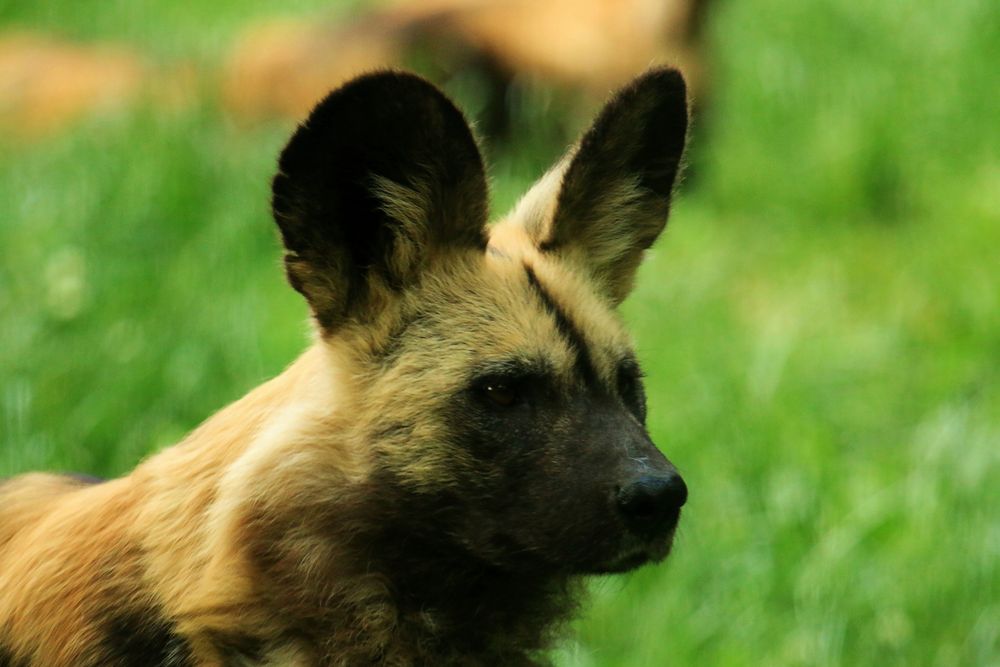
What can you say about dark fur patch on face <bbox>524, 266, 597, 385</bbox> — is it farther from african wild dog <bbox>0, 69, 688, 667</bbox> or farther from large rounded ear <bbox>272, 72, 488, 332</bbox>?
large rounded ear <bbox>272, 72, 488, 332</bbox>

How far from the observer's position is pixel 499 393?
2816 mm

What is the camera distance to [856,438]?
5016 millimetres

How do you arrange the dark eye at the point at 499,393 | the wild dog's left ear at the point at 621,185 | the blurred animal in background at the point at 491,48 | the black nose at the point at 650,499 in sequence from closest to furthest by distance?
the black nose at the point at 650,499 → the dark eye at the point at 499,393 → the wild dog's left ear at the point at 621,185 → the blurred animal in background at the point at 491,48

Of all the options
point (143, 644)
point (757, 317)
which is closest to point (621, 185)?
point (143, 644)

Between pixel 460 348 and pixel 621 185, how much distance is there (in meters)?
0.62

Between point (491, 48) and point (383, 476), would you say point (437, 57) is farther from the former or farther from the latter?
point (383, 476)

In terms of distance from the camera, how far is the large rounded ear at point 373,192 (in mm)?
2771

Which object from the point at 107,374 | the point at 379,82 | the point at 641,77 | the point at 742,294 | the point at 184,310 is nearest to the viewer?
the point at 379,82

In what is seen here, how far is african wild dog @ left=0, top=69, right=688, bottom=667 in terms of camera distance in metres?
2.75

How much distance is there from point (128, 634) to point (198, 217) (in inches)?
113

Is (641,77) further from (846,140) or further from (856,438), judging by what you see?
(846,140)

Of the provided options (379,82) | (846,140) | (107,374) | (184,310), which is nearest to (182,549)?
(379,82)

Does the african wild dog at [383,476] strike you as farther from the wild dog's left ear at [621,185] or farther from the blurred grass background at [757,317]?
the blurred grass background at [757,317]

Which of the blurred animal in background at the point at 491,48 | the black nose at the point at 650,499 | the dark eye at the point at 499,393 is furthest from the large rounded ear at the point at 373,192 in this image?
the blurred animal in background at the point at 491,48
